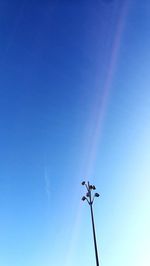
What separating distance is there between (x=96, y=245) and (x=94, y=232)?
1.02 metres

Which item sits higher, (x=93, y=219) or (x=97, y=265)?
(x=93, y=219)

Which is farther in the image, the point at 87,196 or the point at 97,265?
the point at 87,196

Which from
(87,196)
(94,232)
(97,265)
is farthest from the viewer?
(87,196)

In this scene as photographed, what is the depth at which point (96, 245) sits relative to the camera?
25.5 m

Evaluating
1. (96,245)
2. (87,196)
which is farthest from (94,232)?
(87,196)

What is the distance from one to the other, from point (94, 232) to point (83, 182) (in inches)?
174

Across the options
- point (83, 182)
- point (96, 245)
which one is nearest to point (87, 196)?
point (83, 182)

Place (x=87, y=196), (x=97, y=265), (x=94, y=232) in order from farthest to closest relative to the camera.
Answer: (x=87, y=196) < (x=94, y=232) < (x=97, y=265)

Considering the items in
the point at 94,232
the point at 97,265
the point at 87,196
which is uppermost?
the point at 87,196

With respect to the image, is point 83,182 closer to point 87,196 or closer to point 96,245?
point 87,196

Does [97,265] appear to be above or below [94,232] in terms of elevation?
below

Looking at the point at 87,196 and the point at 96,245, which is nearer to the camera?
the point at 96,245

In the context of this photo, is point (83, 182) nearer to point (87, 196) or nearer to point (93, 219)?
point (87, 196)

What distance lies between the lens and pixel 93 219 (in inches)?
1058
